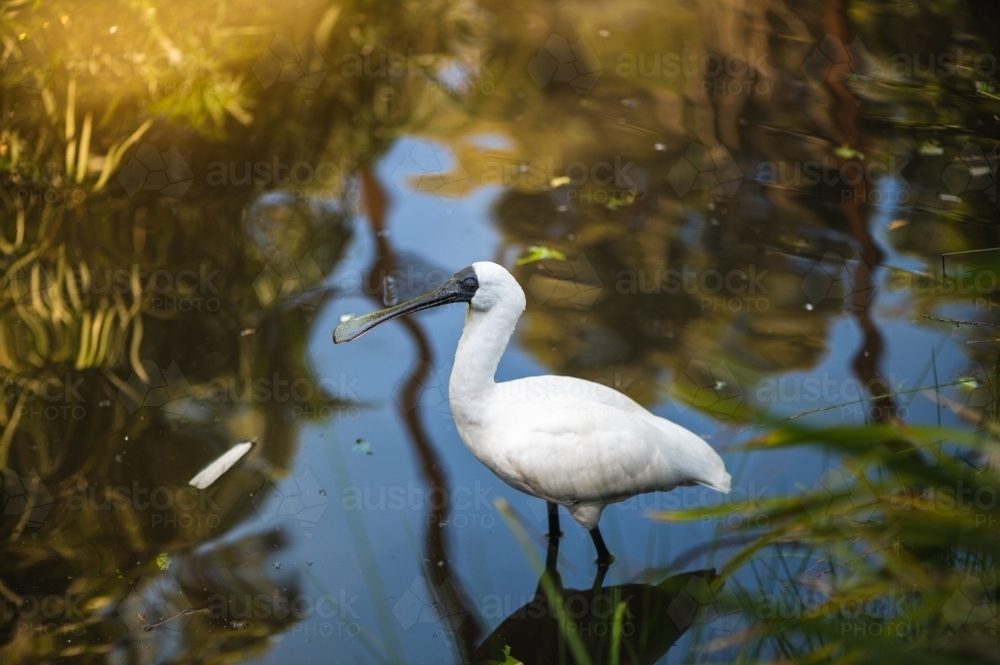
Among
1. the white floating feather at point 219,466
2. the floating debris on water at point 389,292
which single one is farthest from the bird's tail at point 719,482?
the floating debris on water at point 389,292

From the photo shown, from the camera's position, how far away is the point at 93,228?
5.35m

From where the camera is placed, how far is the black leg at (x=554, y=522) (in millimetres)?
3604

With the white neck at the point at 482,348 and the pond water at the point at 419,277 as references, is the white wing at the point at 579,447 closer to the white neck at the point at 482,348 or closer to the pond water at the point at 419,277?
the white neck at the point at 482,348

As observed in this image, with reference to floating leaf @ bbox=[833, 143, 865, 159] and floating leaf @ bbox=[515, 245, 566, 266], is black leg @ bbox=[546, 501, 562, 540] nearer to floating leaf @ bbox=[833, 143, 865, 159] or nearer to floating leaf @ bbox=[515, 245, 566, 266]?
floating leaf @ bbox=[515, 245, 566, 266]

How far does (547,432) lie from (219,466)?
5.26 ft

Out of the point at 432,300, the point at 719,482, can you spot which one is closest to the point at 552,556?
the point at 719,482

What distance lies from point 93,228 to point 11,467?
6.30 ft

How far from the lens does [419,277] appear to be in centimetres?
511

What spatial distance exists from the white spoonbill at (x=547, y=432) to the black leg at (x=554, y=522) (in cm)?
26

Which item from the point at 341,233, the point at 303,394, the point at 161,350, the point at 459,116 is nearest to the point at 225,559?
the point at 303,394

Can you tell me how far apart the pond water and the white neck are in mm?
604

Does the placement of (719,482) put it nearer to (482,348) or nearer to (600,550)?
(600,550)

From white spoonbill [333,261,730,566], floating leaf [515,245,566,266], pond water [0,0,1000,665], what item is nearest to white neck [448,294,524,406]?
white spoonbill [333,261,730,566]

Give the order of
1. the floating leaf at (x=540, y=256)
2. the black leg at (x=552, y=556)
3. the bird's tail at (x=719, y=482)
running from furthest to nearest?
1. the floating leaf at (x=540, y=256)
2. the black leg at (x=552, y=556)
3. the bird's tail at (x=719, y=482)
